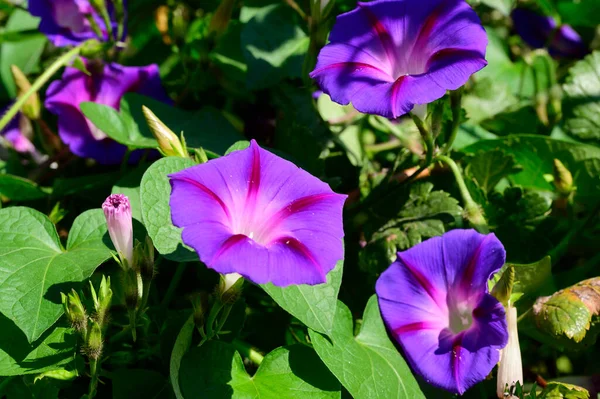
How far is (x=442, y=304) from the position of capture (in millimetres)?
1316

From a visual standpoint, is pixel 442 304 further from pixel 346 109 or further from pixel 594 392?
pixel 346 109

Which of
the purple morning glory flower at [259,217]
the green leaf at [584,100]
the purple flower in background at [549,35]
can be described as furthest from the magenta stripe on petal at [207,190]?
the purple flower in background at [549,35]

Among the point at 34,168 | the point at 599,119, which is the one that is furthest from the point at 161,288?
the point at 599,119

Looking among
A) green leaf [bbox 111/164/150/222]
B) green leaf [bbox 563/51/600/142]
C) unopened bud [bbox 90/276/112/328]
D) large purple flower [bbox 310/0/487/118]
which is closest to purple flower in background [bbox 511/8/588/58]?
green leaf [bbox 563/51/600/142]

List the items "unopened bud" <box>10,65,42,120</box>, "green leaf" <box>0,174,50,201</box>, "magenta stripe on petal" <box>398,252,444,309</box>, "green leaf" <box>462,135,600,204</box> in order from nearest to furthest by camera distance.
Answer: "magenta stripe on petal" <box>398,252,444,309</box> → "green leaf" <box>0,174,50,201</box> → "green leaf" <box>462,135,600,204</box> → "unopened bud" <box>10,65,42,120</box>

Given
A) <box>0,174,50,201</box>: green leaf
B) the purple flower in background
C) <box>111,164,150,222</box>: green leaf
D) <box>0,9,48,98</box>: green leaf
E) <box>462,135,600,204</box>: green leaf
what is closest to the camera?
<box>111,164,150,222</box>: green leaf

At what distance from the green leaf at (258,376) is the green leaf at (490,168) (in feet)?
2.20

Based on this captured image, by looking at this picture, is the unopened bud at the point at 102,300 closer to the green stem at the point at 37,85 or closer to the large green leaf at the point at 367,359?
the large green leaf at the point at 367,359

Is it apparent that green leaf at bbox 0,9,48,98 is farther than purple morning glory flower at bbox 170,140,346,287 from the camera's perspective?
Yes

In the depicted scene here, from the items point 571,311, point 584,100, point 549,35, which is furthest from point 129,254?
point 549,35

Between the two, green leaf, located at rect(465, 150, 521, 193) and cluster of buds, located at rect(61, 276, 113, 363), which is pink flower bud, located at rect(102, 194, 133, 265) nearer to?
cluster of buds, located at rect(61, 276, 113, 363)

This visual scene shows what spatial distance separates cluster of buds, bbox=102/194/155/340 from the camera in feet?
3.55

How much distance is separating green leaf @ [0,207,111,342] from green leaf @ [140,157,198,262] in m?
0.10

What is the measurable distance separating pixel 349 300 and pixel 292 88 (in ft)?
2.09
